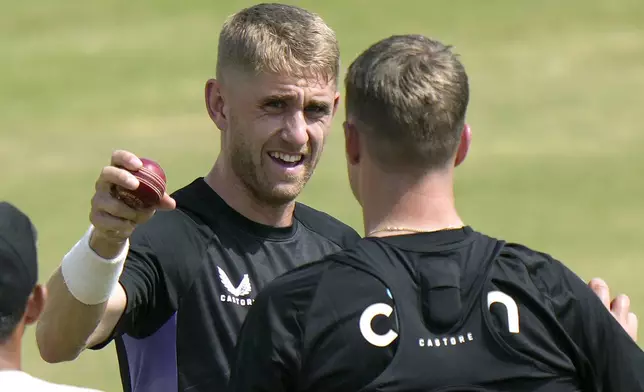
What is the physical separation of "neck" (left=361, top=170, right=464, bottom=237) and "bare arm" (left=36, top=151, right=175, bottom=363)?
29.0 inches

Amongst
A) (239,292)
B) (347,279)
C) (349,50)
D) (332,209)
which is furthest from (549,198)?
(347,279)

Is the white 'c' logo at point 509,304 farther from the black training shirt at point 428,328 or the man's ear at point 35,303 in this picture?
the man's ear at point 35,303

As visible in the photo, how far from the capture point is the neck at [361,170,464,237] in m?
3.95

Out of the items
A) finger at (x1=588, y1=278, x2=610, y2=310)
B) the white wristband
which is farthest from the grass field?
finger at (x1=588, y1=278, x2=610, y2=310)

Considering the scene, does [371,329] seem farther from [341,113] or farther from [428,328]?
[341,113]

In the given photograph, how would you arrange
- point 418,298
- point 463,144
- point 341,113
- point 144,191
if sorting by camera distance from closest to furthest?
point 418,298, point 463,144, point 144,191, point 341,113

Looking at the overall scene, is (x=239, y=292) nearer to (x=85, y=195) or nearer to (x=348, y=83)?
(x=348, y=83)

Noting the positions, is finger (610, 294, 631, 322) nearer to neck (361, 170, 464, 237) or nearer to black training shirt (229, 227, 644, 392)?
black training shirt (229, 227, 644, 392)

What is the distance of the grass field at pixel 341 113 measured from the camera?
571 inches

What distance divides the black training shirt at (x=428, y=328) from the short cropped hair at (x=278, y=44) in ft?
4.70

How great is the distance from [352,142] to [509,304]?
622 millimetres

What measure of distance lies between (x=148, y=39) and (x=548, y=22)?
555 centimetres

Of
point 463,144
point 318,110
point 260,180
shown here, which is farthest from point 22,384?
point 318,110

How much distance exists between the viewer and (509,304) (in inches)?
152
